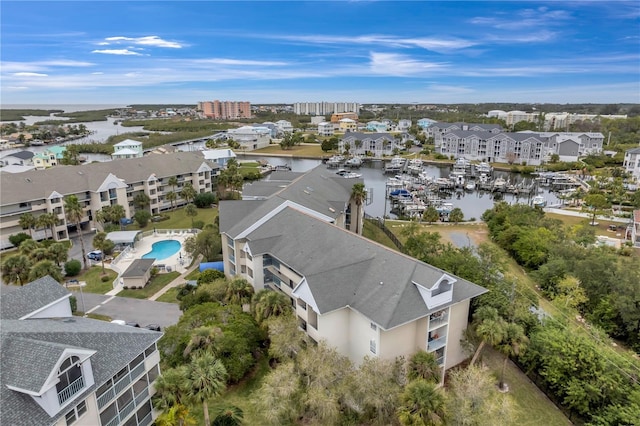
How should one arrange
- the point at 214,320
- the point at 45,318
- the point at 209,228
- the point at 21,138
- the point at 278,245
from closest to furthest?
the point at 45,318
the point at 214,320
the point at 278,245
the point at 209,228
the point at 21,138

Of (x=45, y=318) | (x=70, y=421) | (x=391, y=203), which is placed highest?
(x=45, y=318)

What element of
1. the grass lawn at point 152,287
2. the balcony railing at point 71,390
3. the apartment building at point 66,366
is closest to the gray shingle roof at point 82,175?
the grass lawn at point 152,287

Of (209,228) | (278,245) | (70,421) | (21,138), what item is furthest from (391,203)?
(21,138)

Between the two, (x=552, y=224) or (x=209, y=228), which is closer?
(x=209, y=228)

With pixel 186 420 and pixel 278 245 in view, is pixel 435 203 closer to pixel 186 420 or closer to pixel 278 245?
pixel 278 245

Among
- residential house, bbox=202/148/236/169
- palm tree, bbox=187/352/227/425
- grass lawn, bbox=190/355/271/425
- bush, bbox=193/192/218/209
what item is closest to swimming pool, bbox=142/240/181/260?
bush, bbox=193/192/218/209

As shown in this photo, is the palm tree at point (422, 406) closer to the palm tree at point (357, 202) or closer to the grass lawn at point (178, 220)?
the palm tree at point (357, 202)

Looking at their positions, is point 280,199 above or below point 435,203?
above
